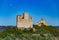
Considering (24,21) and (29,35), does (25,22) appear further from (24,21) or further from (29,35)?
(29,35)

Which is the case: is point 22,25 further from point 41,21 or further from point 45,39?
point 45,39

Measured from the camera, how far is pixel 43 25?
15.0 metres

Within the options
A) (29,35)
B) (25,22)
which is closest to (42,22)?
(25,22)

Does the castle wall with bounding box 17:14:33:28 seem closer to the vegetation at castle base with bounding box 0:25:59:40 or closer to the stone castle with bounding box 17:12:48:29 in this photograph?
the stone castle with bounding box 17:12:48:29

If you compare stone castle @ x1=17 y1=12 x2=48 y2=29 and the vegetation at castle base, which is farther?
stone castle @ x1=17 y1=12 x2=48 y2=29

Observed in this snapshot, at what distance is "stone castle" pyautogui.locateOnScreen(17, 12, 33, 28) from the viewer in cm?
1469

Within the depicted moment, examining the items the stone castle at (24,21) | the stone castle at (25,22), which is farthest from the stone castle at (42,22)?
the stone castle at (24,21)

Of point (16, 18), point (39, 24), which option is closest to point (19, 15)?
point (16, 18)

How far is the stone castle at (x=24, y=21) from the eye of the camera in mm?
14688

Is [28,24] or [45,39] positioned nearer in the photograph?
[45,39]

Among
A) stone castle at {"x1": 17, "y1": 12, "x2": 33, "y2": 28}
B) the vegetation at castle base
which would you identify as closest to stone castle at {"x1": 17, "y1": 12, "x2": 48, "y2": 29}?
stone castle at {"x1": 17, "y1": 12, "x2": 33, "y2": 28}

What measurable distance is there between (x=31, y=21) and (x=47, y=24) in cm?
99

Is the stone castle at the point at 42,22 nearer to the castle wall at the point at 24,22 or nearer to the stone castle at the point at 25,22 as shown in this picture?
the stone castle at the point at 25,22

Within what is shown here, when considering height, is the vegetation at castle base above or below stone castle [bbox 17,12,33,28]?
below
